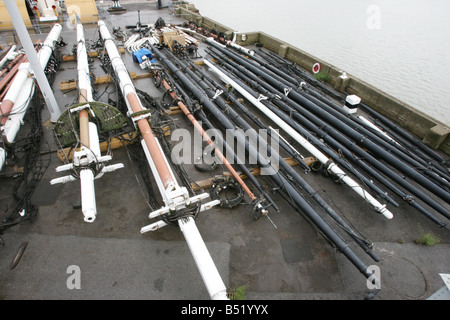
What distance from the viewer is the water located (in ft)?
50.6

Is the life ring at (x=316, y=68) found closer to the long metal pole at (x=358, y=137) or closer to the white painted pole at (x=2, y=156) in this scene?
the long metal pole at (x=358, y=137)

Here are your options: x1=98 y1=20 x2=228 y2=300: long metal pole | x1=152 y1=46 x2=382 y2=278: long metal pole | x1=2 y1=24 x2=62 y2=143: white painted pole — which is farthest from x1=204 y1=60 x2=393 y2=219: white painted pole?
x1=2 y1=24 x2=62 y2=143: white painted pole

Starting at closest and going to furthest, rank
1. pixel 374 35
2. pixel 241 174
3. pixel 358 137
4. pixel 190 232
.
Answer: pixel 190 232 → pixel 241 174 → pixel 358 137 → pixel 374 35

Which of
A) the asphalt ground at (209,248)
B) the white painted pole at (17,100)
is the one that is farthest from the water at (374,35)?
the white painted pole at (17,100)

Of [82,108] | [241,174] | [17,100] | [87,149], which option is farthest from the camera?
[17,100]

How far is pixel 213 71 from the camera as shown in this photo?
39.5 feet

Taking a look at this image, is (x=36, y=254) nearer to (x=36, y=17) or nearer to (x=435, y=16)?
(x=36, y=17)

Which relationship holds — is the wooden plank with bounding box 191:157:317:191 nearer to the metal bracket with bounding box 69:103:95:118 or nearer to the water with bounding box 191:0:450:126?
the metal bracket with bounding box 69:103:95:118

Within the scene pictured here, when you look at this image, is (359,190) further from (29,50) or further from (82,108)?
(29,50)

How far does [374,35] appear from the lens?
2239 cm

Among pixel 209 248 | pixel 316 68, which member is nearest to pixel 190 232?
pixel 209 248

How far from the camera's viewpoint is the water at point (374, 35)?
15422mm

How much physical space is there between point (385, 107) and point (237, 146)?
630 cm
